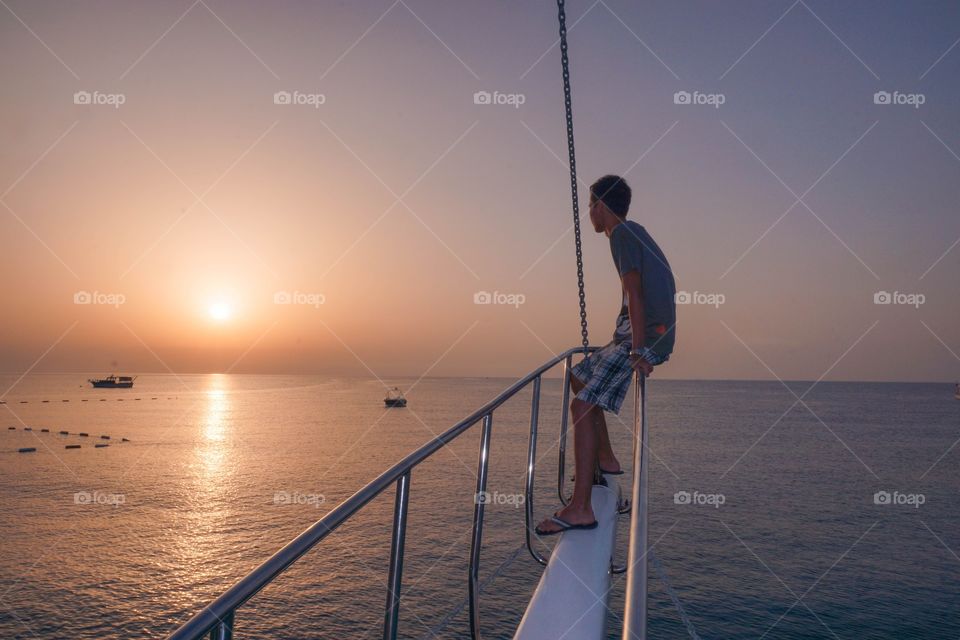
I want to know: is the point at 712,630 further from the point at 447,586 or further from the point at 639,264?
the point at 639,264

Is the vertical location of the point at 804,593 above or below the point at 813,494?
below

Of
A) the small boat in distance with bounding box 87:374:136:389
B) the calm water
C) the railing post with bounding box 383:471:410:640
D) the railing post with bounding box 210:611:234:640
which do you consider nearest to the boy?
the railing post with bounding box 383:471:410:640

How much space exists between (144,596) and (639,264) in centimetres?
2095

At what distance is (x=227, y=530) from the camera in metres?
26.1

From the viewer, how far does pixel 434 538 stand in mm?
22672

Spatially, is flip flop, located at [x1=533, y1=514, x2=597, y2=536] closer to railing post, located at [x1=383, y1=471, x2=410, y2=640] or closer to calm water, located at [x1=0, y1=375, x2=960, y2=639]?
railing post, located at [x1=383, y1=471, x2=410, y2=640]

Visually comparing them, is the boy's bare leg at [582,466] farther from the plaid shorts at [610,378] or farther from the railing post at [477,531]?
the railing post at [477,531]

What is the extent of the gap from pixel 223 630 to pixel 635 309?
2.48 m

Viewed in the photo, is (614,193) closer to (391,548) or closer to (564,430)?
(564,430)

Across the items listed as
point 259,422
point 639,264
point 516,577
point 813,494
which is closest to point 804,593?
point 516,577

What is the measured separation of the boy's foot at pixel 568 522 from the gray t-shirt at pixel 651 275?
3.10 ft

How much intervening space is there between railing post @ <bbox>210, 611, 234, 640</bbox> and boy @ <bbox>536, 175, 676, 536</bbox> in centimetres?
211

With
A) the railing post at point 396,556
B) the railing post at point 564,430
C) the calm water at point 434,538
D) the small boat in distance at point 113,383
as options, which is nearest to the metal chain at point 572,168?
the railing post at point 564,430

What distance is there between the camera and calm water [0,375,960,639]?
635 inches
